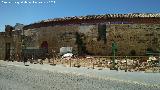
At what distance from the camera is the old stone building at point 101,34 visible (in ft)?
111

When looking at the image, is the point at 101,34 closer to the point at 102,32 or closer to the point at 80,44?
the point at 102,32

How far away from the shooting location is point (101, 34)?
3531 centimetres

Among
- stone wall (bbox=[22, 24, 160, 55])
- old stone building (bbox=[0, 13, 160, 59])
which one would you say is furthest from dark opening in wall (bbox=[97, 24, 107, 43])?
stone wall (bbox=[22, 24, 160, 55])

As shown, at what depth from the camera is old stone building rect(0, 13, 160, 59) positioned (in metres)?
33.9

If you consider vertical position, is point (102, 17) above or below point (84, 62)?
above

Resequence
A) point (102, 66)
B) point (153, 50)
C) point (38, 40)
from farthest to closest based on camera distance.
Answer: point (38, 40) < point (153, 50) < point (102, 66)

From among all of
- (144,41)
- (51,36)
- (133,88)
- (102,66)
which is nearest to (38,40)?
(51,36)

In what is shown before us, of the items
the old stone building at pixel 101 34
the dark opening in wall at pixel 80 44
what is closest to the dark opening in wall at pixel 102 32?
the old stone building at pixel 101 34

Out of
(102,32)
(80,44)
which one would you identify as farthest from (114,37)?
(80,44)

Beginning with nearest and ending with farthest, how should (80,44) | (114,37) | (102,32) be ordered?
(114,37) < (102,32) < (80,44)

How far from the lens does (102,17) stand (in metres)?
36.3

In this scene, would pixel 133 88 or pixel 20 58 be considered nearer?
pixel 133 88

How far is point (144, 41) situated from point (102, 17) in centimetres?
538

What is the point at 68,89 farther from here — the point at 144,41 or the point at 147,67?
the point at 144,41
